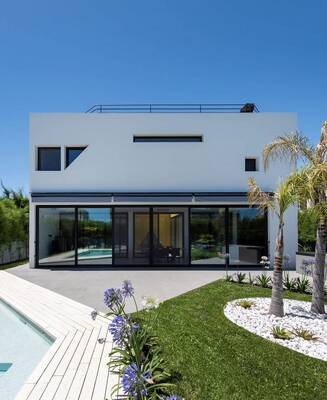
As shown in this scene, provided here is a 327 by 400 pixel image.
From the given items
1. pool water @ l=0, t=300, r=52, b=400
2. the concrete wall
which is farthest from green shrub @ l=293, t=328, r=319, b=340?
the concrete wall

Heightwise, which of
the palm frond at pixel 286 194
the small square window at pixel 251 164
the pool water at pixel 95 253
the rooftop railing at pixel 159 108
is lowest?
the pool water at pixel 95 253

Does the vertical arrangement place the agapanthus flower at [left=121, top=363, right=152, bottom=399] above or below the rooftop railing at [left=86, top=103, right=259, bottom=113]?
below

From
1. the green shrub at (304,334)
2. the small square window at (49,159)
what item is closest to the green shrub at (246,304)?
the green shrub at (304,334)

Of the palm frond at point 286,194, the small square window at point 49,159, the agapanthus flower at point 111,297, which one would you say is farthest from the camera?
the small square window at point 49,159

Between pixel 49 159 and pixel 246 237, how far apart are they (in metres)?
13.0

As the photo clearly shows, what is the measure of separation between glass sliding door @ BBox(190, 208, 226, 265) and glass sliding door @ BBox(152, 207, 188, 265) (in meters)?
0.62

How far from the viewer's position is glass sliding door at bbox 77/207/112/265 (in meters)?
16.9

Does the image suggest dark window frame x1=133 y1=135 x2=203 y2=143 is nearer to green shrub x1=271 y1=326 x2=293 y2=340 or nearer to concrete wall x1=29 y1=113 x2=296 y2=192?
concrete wall x1=29 y1=113 x2=296 y2=192

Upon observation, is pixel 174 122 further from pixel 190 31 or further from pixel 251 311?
pixel 251 311

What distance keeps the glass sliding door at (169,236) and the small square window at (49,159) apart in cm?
673

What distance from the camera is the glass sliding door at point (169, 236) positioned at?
56.8ft

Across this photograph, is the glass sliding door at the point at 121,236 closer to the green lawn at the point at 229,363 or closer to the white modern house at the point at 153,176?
the white modern house at the point at 153,176

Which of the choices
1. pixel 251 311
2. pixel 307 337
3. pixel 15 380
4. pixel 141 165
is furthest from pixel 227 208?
pixel 15 380

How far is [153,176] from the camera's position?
16906mm
